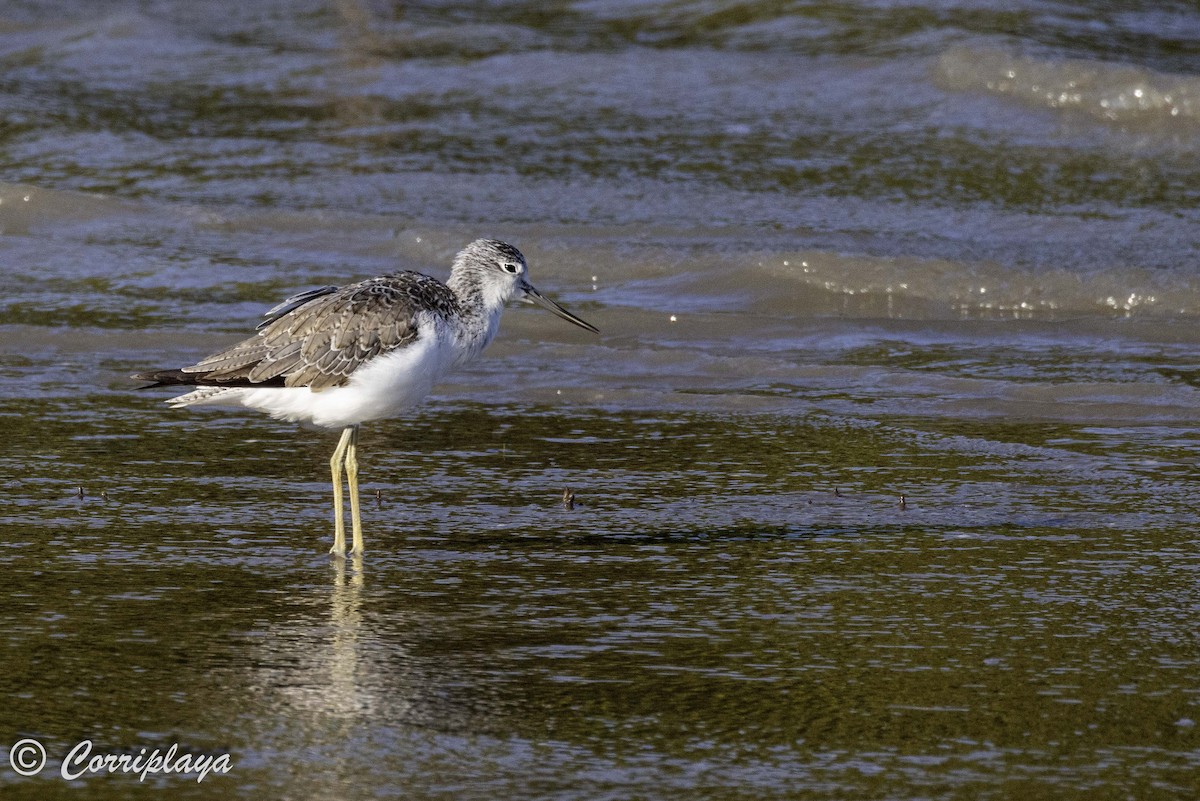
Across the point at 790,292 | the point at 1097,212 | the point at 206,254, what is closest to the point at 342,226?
the point at 206,254

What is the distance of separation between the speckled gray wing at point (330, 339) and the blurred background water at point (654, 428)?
59 cm

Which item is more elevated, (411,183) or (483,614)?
(411,183)

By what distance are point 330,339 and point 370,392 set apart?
245 mm

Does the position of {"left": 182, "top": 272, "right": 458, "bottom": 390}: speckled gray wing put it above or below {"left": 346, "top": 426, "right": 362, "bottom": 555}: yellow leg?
above

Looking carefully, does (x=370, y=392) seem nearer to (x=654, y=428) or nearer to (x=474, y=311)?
(x=474, y=311)

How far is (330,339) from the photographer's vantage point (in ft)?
19.5

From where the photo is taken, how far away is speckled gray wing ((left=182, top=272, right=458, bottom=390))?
5906mm

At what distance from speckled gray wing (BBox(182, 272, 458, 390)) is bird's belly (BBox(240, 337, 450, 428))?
38mm

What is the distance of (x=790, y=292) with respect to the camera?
9.96 meters

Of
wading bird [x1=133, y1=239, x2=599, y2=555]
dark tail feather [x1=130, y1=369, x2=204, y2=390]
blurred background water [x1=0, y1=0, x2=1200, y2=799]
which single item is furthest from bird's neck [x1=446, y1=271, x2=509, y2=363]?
dark tail feather [x1=130, y1=369, x2=204, y2=390]

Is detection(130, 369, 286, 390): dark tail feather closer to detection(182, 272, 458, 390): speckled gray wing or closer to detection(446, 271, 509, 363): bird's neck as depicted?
detection(182, 272, 458, 390): speckled gray wing

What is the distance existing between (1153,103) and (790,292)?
518 centimetres

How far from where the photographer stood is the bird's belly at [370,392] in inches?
232

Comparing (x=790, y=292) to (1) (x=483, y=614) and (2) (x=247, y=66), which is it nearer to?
(1) (x=483, y=614)
